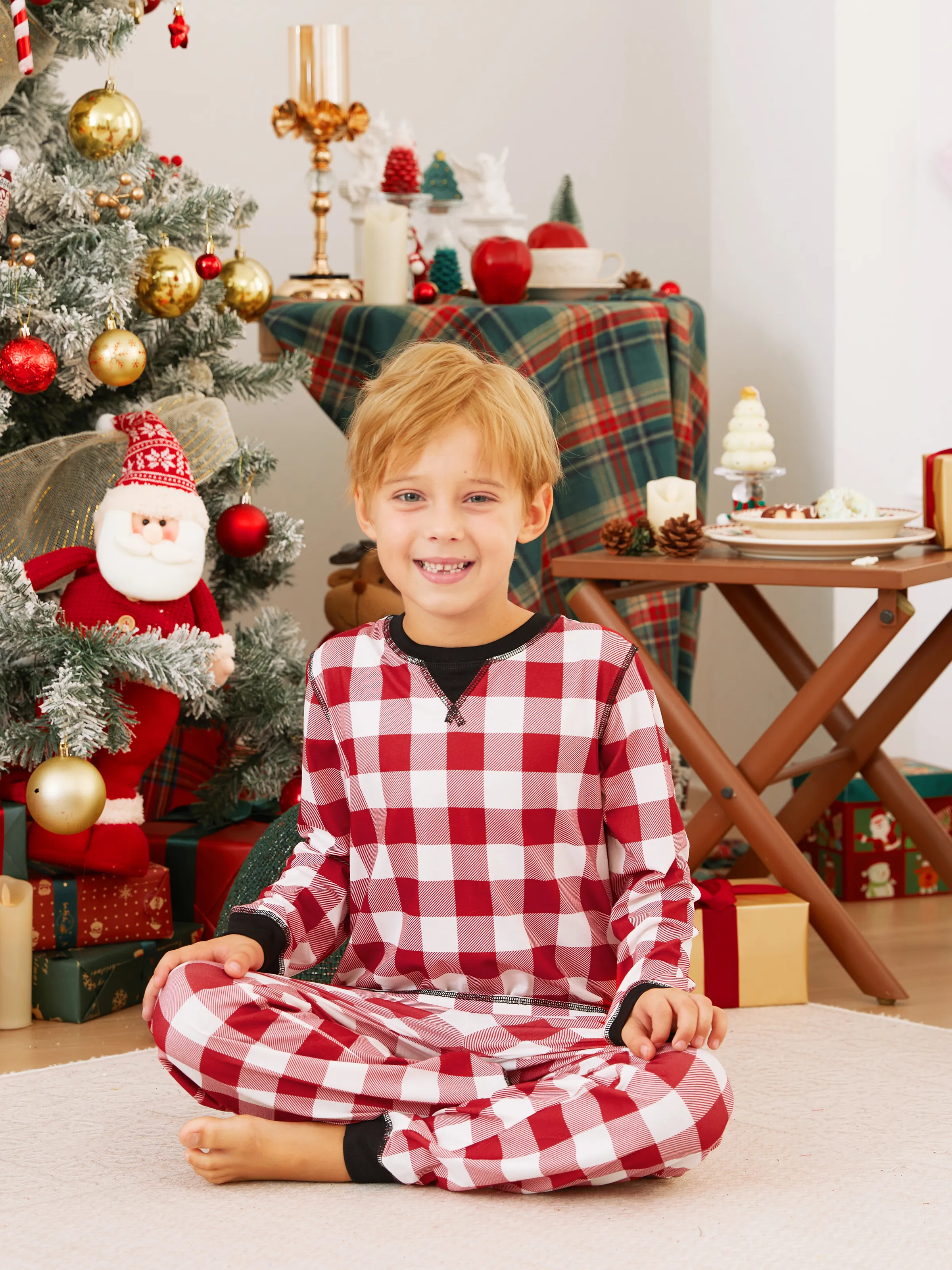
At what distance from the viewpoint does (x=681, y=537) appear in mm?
1608

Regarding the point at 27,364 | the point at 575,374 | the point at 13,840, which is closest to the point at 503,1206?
the point at 13,840

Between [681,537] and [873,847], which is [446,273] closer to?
[681,537]

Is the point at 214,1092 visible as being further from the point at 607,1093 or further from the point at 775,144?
the point at 775,144

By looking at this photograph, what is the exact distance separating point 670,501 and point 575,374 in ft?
0.99

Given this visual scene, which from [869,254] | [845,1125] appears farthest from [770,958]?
[869,254]

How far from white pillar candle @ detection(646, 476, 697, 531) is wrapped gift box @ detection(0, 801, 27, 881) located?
0.73m

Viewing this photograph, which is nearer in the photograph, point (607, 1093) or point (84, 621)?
point (607, 1093)

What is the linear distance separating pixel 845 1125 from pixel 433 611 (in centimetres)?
54

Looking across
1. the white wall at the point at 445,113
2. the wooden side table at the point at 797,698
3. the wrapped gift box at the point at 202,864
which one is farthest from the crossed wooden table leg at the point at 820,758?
the white wall at the point at 445,113

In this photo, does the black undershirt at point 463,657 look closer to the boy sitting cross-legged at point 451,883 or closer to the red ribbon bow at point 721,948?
the boy sitting cross-legged at point 451,883

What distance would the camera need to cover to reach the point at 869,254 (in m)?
2.11

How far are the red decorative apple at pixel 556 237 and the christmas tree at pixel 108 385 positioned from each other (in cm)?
43

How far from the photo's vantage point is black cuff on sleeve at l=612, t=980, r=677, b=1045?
1024mm

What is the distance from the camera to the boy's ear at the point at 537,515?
114 cm
